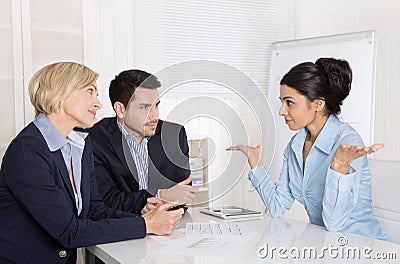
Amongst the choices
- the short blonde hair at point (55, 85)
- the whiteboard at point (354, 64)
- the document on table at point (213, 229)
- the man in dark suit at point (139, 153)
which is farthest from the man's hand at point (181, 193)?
the whiteboard at point (354, 64)

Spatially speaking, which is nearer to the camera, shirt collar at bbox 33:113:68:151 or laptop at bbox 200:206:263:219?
shirt collar at bbox 33:113:68:151

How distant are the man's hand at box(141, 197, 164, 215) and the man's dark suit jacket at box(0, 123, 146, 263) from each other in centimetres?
18

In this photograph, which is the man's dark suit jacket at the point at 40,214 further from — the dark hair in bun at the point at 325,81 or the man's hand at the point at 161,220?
the dark hair in bun at the point at 325,81

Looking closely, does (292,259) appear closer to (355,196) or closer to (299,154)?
(355,196)

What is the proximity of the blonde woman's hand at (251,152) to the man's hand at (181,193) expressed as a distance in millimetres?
178

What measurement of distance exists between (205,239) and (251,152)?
356 millimetres

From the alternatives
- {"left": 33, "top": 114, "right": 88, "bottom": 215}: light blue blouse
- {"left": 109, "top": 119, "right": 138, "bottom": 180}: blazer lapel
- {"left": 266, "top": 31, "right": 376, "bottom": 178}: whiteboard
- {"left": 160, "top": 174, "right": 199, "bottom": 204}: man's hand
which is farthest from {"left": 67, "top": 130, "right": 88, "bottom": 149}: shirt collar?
{"left": 266, "top": 31, "right": 376, "bottom": 178}: whiteboard

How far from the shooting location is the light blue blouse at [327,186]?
1706mm

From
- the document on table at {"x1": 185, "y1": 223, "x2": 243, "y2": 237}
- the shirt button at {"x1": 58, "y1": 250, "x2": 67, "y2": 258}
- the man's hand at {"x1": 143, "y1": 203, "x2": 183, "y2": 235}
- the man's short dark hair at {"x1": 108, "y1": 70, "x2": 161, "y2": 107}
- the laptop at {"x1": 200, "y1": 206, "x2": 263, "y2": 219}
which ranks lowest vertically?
the shirt button at {"x1": 58, "y1": 250, "x2": 67, "y2": 258}

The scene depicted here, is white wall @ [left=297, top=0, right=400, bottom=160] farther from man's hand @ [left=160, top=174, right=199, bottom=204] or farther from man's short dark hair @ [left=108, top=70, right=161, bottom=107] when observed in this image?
man's hand @ [left=160, top=174, right=199, bottom=204]

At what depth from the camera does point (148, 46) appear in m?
3.17

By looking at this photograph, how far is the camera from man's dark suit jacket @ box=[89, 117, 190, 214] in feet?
5.67

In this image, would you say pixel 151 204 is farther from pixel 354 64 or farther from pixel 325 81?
pixel 354 64

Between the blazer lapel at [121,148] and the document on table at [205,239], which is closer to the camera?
the document on table at [205,239]
